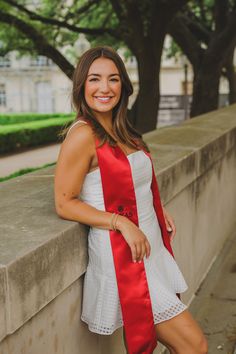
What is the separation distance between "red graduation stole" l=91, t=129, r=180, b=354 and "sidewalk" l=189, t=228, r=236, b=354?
4.69 ft

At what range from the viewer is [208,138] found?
4688mm

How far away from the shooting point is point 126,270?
6.99ft

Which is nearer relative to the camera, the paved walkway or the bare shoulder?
the bare shoulder

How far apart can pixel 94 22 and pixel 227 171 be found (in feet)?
42.3

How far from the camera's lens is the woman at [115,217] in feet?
6.90

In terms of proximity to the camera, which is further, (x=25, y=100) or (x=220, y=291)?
(x=25, y=100)

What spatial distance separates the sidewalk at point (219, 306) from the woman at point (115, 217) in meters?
1.32

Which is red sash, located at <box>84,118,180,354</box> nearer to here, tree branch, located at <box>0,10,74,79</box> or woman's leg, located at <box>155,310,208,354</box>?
woman's leg, located at <box>155,310,208,354</box>

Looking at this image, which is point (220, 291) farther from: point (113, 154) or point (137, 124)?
point (137, 124)

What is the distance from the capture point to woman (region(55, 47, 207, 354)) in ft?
6.90

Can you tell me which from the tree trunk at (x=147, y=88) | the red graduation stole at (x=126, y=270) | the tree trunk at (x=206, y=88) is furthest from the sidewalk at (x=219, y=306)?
the tree trunk at (x=206, y=88)

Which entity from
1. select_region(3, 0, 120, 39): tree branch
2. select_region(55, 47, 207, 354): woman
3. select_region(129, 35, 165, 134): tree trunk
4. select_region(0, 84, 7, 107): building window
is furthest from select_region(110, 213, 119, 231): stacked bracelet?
select_region(0, 84, 7, 107): building window

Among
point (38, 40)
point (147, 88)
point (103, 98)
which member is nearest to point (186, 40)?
point (147, 88)

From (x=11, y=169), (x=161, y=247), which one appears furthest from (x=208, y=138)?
(x=11, y=169)
